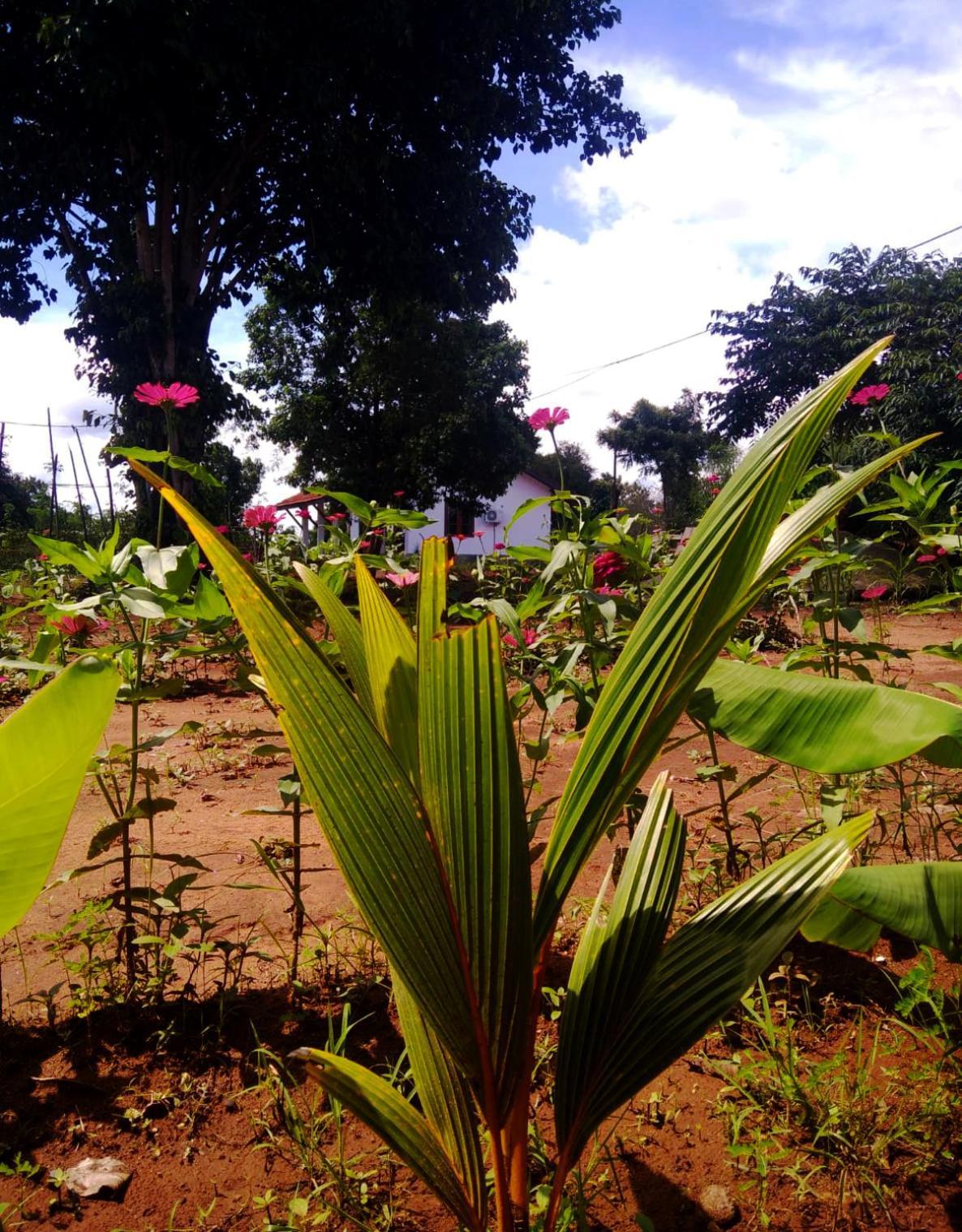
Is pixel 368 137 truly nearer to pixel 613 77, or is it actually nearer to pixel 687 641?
pixel 613 77

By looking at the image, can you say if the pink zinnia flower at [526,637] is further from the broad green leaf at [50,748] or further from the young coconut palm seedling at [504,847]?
the broad green leaf at [50,748]

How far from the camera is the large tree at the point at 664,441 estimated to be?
35500mm

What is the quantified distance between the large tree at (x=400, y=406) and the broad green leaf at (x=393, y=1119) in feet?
50.5

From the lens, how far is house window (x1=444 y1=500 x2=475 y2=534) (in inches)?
704

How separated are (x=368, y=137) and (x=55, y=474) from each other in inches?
210

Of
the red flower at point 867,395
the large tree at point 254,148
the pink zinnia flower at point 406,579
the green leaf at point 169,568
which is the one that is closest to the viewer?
the green leaf at point 169,568

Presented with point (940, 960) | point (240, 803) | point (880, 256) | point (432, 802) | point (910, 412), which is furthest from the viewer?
point (880, 256)

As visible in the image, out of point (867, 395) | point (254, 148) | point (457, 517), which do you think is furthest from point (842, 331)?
point (867, 395)

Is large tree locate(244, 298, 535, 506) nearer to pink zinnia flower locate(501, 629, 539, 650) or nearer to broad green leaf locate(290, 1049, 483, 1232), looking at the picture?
pink zinnia flower locate(501, 629, 539, 650)

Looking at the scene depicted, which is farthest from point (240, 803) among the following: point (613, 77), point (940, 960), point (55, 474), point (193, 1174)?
point (613, 77)

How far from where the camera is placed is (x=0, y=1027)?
43.4 inches

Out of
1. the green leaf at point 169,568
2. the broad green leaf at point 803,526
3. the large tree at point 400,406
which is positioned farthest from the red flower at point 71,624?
the large tree at point 400,406

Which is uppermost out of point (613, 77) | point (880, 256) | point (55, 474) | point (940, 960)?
point (880, 256)

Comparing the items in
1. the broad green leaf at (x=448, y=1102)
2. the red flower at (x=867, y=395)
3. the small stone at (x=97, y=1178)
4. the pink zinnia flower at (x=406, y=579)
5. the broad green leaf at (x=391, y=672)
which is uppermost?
the red flower at (x=867, y=395)
